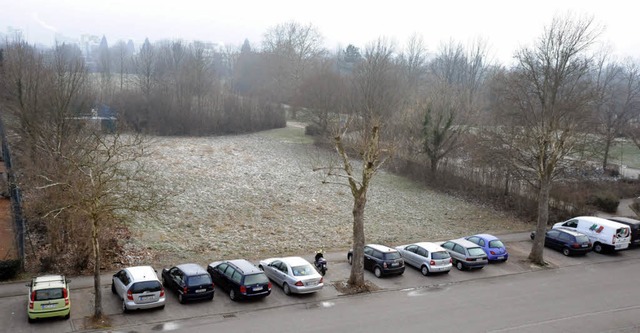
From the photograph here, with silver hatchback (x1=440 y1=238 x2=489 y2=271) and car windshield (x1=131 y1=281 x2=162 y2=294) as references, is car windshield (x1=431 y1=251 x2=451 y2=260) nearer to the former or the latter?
silver hatchback (x1=440 y1=238 x2=489 y2=271)

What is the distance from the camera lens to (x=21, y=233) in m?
20.2

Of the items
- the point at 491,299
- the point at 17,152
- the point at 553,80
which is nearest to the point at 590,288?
the point at 491,299

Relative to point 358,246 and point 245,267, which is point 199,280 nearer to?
point 245,267

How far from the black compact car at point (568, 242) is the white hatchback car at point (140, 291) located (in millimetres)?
20686

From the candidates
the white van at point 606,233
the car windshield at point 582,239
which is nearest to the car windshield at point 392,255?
the car windshield at point 582,239

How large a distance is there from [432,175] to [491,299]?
24946 mm

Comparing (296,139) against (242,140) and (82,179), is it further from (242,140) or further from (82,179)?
(82,179)

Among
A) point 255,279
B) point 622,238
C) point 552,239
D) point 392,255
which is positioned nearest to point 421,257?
point 392,255

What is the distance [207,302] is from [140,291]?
8.27 ft

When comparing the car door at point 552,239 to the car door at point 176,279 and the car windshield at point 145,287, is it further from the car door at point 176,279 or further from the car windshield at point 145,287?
the car windshield at point 145,287

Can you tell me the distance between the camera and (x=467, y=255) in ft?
77.6

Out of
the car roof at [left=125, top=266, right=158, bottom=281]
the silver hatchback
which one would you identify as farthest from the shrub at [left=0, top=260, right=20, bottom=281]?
the silver hatchback

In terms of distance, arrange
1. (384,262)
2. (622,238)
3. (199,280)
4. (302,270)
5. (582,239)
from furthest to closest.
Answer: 1. (622,238)
2. (582,239)
3. (384,262)
4. (302,270)
5. (199,280)

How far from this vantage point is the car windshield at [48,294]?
16.0 m
